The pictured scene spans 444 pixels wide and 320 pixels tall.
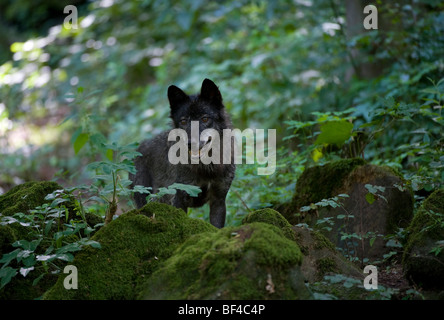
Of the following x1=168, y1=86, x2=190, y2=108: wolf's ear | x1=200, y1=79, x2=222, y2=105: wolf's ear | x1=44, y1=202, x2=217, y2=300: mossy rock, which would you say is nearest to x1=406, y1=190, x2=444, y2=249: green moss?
x1=44, y1=202, x2=217, y2=300: mossy rock

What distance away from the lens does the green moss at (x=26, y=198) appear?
3941 millimetres

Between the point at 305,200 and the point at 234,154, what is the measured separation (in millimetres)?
1146

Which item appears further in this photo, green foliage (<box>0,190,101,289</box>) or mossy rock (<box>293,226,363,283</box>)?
mossy rock (<box>293,226,363,283</box>)

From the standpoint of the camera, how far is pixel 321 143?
5613 mm

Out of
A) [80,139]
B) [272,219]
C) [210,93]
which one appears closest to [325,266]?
[272,219]

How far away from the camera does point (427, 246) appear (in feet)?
11.6

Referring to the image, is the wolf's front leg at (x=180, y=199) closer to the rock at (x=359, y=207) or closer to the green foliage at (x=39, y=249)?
the rock at (x=359, y=207)

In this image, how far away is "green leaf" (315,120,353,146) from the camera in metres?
5.22

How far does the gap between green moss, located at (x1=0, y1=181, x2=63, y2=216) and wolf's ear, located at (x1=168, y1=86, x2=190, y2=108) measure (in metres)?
1.93

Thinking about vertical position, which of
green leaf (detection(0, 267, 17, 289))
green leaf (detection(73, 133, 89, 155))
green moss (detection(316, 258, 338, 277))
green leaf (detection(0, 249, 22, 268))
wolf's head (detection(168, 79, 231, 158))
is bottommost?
green moss (detection(316, 258, 338, 277))

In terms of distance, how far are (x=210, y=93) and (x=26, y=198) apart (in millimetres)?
2524

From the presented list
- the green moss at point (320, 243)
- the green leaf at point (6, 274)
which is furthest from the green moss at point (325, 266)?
the green leaf at point (6, 274)

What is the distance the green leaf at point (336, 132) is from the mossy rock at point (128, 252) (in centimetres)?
230

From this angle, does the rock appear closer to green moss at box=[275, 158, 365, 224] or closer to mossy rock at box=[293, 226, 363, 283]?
green moss at box=[275, 158, 365, 224]
